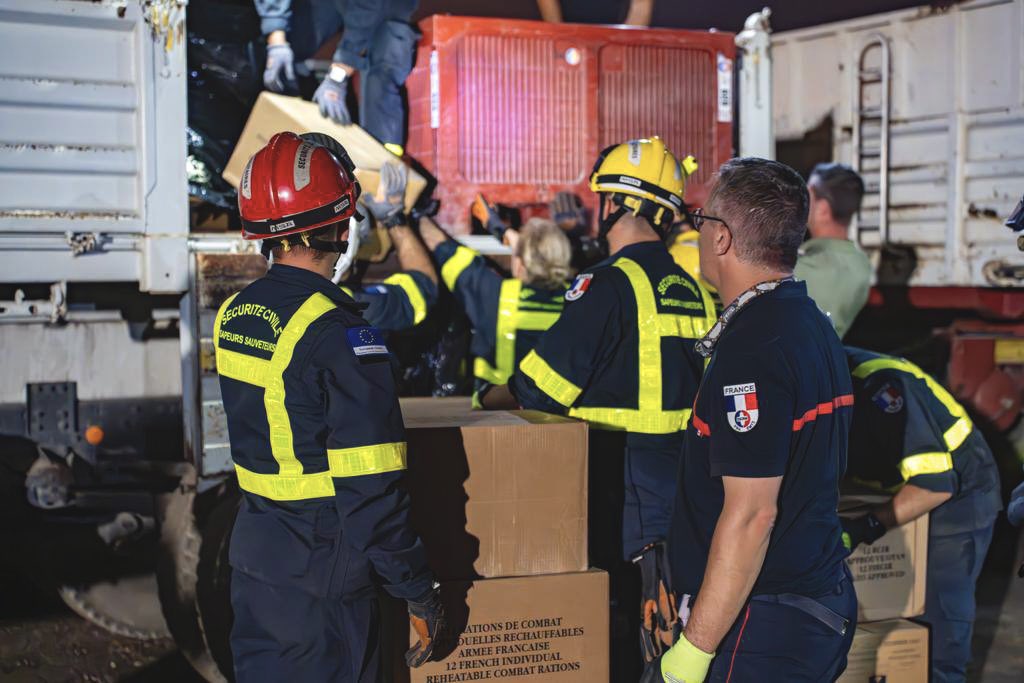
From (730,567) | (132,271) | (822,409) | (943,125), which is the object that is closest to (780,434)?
(822,409)

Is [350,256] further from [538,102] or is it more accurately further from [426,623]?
[426,623]

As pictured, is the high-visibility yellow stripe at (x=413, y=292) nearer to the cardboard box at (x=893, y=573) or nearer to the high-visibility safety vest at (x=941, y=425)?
the high-visibility safety vest at (x=941, y=425)

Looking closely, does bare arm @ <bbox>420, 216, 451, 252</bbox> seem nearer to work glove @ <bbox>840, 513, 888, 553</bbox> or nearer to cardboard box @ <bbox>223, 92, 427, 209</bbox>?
cardboard box @ <bbox>223, 92, 427, 209</bbox>

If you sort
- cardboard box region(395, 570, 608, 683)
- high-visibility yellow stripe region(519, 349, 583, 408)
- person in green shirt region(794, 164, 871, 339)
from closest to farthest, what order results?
1. cardboard box region(395, 570, 608, 683)
2. high-visibility yellow stripe region(519, 349, 583, 408)
3. person in green shirt region(794, 164, 871, 339)

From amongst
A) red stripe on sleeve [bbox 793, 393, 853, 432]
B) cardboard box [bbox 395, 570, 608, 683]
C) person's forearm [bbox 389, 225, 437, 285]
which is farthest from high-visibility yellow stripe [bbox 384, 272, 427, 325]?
red stripe on sleeve [bbox 793, 393, 853, 432]

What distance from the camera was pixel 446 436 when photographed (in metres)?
2.68

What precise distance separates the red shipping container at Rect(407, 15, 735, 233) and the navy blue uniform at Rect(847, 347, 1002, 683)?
1618mm

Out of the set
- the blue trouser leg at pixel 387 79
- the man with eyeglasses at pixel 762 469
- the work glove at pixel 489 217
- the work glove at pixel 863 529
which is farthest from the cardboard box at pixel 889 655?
the blue trouser leg at pixel 387 79

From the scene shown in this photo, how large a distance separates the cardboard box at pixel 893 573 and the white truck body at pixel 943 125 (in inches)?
120

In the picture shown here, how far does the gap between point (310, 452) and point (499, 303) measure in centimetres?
206

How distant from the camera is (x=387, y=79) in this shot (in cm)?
464

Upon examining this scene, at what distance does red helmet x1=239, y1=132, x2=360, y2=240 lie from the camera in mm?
2533

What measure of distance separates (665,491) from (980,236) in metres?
3.80

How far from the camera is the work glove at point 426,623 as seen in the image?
2.48 metres
